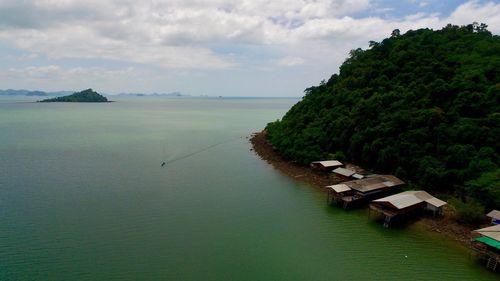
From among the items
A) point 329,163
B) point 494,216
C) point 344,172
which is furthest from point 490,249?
point 329,163

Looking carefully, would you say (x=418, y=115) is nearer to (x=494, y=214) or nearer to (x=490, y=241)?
(x=494, y=214)

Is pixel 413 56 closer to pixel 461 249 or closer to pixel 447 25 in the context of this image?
pixel 447 25

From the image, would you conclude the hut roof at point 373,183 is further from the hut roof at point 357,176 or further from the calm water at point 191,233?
the calm water at point 191,233

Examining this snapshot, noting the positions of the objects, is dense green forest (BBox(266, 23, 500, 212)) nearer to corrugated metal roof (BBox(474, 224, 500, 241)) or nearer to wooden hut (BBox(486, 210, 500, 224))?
wooden hut (BBox(486, 210, 500, 224))

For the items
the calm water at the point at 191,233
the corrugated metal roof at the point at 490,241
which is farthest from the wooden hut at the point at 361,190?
the corrugated metal roof at the point at 490,241

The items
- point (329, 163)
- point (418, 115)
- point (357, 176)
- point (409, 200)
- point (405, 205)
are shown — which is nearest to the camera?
point (405, 205)

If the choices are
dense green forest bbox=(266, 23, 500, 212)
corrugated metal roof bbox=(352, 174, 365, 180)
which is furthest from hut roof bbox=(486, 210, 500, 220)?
corrugated metal roof bbox=(352, 174, 365, 180)
